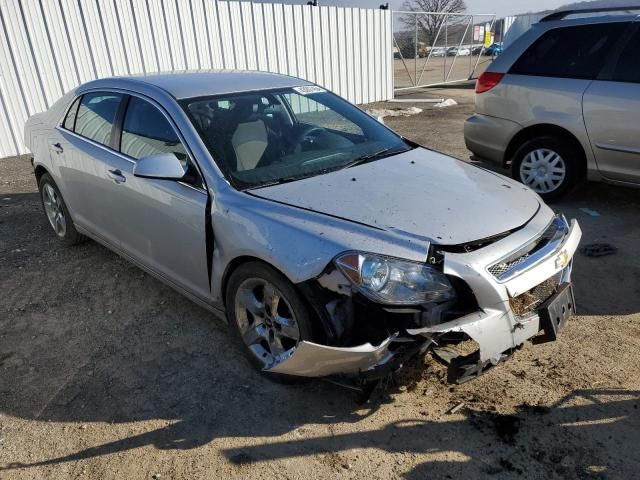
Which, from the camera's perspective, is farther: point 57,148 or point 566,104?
point 566,104

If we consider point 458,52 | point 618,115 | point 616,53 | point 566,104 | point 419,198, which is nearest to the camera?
point 419,198

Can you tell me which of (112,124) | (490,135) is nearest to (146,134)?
(112,124)

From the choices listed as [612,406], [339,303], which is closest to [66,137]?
[339,303]

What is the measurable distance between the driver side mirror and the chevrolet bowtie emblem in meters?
2.08

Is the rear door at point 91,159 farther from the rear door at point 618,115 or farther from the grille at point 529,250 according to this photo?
the rear door at point 618,115

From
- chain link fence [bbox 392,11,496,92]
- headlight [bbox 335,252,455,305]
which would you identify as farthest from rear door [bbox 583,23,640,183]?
chain link fence [bbox 392,11,496,92]

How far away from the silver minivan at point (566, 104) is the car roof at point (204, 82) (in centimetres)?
270

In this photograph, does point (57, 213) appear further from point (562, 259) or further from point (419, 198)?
point (562, 259)

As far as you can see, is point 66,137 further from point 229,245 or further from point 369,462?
point 369,462

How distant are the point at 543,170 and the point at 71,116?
468 cm

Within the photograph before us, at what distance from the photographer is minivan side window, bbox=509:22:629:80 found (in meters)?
5.03

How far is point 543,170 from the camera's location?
546 centimetres

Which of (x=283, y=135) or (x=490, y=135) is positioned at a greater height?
(x=283, y=135)

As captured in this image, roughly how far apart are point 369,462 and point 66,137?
3664 millimetres
